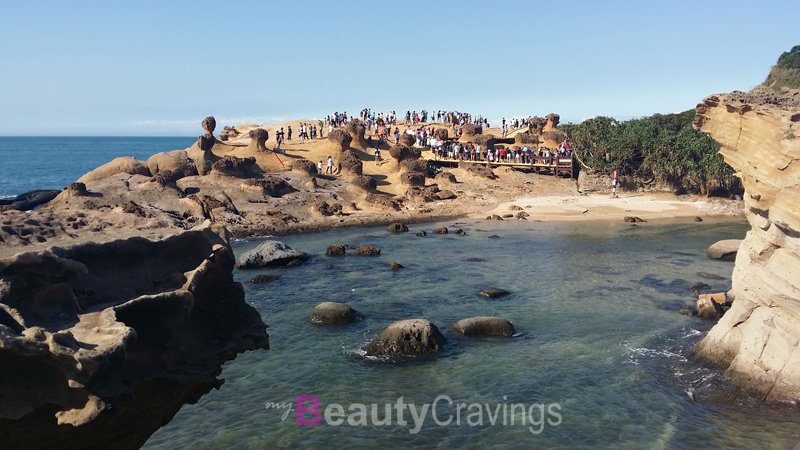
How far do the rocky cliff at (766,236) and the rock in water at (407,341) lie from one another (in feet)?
31.9

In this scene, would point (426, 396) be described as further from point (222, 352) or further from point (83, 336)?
point (83, 336)

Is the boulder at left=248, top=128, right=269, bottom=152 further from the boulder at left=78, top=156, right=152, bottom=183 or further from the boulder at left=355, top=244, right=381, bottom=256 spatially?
the boulder at left=355, top=244, right=381, bottom=256

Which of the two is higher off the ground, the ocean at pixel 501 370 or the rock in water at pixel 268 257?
the rock in water at pixel 268 257

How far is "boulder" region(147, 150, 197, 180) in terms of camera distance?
51.9m

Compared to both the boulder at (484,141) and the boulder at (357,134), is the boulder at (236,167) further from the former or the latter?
the boulder at (484,141)

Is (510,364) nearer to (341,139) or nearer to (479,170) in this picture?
(479,170)

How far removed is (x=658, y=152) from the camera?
5878 cm

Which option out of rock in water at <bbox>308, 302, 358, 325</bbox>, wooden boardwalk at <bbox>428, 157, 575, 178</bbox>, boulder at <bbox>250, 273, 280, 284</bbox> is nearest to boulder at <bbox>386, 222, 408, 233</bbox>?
boulder at <bbox>250, 273, 280, 284</bbox>

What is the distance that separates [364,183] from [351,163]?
429cm

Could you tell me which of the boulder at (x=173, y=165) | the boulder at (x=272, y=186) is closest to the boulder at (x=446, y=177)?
the boulder at (x=272, y=186)

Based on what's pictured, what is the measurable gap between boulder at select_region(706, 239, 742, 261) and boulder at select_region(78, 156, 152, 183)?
43.8 m

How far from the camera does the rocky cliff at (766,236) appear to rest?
647 inches

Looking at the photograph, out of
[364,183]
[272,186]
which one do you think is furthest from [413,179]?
[272,186]

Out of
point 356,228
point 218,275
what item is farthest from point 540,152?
point 218,275
